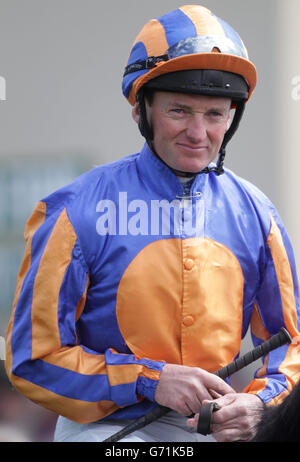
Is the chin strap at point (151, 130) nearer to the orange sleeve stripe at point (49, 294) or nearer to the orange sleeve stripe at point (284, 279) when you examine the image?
the orange sleeve stripe at point (284, 279)

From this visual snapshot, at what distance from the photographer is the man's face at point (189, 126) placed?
1589 millimetres

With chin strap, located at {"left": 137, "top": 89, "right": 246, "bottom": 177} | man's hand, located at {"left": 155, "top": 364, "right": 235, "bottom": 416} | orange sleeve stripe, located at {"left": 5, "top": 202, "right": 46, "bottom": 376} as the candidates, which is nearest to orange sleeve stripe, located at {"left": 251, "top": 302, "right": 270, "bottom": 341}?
man's hand, located at {"left": 155, "top": 364, "right": 235, "bottom": 416}

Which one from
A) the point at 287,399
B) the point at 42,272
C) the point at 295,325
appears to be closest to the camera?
the point at 287,399

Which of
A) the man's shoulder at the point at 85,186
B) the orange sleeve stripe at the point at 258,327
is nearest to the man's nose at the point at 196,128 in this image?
the man's shoulder at the point at 85,186

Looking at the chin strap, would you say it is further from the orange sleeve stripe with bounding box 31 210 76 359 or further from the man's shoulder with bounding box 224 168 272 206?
the orange sleeve stripe with bounding box 31 210 76 359

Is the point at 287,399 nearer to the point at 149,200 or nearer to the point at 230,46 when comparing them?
the point at 149,200

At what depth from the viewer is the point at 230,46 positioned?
1595 millimetres

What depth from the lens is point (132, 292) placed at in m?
1.59

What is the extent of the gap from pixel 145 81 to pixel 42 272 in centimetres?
54

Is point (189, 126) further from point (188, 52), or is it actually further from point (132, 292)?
point (132, 292)

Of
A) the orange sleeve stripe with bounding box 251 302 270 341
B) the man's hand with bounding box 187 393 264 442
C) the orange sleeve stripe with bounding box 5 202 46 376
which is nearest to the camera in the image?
→ the man's hand with bounding box 187 393 264 442

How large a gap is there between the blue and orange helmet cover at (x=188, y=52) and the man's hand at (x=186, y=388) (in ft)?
2.36

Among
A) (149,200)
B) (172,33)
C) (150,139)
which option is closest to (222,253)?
(149,200)

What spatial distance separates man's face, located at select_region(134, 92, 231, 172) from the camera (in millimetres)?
1589
